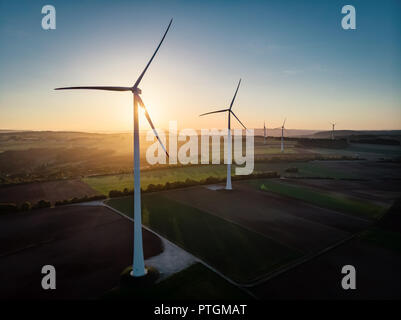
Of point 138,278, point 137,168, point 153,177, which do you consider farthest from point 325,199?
point 153,177

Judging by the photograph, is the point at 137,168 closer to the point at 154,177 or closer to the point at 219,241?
the point at 219,241

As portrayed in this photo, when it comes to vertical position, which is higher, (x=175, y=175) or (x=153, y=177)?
(x=175, y=175)

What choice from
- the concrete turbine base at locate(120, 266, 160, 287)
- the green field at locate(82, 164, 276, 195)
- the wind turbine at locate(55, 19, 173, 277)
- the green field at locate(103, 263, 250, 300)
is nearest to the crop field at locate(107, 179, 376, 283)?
the green field at locate(103, 263, 250, 300)

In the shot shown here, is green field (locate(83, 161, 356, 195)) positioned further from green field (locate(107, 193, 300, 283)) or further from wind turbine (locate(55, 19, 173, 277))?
wind turbine (locate(55, 19, 173, 277))

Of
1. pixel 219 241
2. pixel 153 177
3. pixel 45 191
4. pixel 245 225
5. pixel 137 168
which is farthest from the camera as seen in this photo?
pixel 153 177

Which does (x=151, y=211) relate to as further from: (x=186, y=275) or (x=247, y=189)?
(x=247, y=189)

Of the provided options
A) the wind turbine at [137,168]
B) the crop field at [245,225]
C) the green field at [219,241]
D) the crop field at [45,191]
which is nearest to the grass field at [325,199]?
the crop field at [245,225]

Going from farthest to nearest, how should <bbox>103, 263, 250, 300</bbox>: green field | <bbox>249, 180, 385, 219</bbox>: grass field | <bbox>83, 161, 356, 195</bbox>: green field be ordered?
<bbox>83, 161, 356, 195</bbox>: green field → <bbox>249, 180, 385, 219</bbox>: grass field → <bbox>103, 263, 250, 300</bbox>: green field
